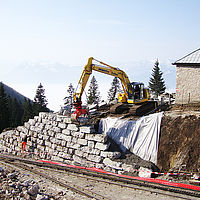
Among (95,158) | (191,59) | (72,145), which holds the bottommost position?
(95,158)

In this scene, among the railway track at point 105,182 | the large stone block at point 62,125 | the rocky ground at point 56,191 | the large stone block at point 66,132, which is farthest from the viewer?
the large stone block at point 62,125

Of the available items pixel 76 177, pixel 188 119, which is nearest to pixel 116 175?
pixel 76 177

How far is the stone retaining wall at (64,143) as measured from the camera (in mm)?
14219

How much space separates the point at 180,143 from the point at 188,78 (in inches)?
413

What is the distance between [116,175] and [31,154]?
407 inches

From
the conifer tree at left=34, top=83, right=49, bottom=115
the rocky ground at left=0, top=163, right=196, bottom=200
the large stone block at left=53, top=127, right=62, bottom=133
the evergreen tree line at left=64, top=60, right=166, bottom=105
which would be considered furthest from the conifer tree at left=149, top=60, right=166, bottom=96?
the rocky ground at left=0, top=163, right=196, bottom=200

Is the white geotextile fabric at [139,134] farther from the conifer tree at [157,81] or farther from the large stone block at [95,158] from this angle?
the conifer tree at [157,81]

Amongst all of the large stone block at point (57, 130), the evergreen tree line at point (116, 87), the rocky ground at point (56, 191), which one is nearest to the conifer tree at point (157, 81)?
the evergreen tree line at point (116, 87)

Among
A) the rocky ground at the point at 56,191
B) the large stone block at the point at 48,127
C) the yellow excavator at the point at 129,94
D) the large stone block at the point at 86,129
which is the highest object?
the yellow excavator at the point at 129,94

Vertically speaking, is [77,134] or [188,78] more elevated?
[188,78]

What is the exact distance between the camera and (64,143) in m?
17.0

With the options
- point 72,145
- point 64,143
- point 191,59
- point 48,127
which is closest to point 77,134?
point 72,145

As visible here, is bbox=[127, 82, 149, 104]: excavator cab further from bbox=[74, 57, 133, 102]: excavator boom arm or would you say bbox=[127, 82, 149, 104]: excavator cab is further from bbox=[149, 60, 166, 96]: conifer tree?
bbox=[149, 60, 166, 96]: conifer tree

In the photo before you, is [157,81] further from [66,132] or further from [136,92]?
[66,132]
